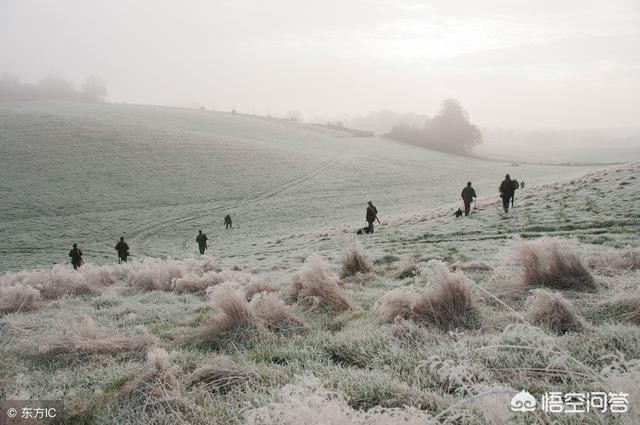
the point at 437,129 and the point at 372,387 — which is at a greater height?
the point at 437,129

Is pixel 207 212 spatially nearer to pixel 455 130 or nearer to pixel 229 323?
pixel 229 323

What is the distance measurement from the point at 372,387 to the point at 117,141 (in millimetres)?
63626

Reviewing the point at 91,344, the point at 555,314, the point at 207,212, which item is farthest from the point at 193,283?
the point at 207,212

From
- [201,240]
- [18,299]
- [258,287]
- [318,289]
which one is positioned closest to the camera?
[318,289]

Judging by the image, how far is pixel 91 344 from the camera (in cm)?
531

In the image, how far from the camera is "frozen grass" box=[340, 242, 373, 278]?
32.6 feet

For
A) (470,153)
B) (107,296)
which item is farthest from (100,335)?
(470,153)

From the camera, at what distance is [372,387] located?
11.4 ft

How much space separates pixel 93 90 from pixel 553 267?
619ft

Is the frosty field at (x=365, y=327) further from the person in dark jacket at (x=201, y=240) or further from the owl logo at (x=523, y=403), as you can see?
the person in dark jacket at (x=201, y=240)

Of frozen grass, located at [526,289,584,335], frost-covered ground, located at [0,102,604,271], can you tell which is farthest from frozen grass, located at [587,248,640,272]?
frost-covered ground, located at [0,102,604,271]

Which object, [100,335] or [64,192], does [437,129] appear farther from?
[100,335]

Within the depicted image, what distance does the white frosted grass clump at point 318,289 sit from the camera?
6.59m

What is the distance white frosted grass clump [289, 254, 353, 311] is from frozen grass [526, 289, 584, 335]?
8.72 ft
